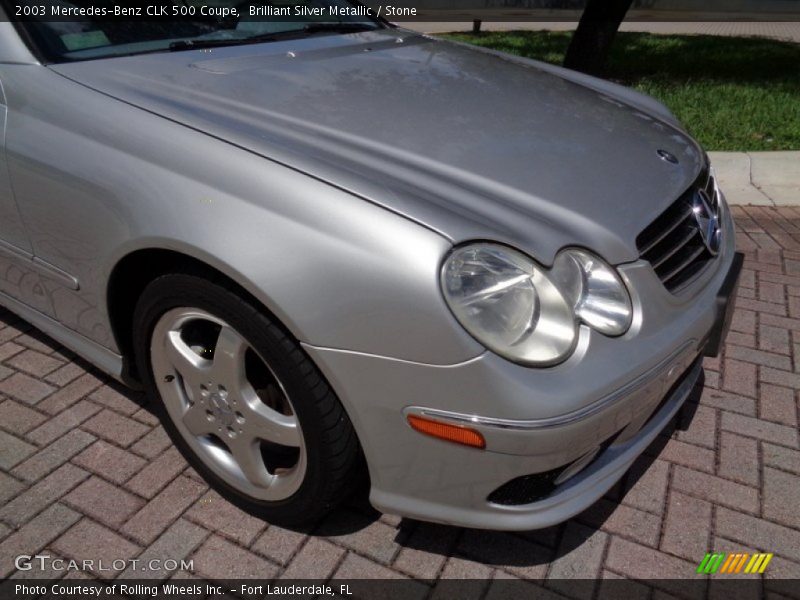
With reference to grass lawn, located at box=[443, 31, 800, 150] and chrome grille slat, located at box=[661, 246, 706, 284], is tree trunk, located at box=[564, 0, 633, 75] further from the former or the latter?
chrome grille slat, located at box=[661, 246, 706, 284]

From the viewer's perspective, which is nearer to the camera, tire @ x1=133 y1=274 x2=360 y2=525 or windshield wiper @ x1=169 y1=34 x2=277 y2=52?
tire @ x1=133 y1=274 x2=360 y2=525

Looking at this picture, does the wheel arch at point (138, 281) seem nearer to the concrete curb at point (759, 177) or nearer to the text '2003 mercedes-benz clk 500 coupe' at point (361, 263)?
the text '2003 mercedes-benz clk 500 coupe' at point (361, 263)

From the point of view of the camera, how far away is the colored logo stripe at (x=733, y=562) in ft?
6.75

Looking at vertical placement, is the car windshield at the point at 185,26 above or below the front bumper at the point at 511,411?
above

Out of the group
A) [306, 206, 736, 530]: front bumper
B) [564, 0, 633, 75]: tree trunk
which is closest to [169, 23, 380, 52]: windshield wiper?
[306, 206, 736, 530]: front bumper

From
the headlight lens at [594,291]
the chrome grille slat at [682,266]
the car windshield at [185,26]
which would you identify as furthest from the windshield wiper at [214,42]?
the chrome grille slat at [682,266]

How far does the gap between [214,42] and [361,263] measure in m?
1.47

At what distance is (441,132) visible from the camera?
6.98 feet

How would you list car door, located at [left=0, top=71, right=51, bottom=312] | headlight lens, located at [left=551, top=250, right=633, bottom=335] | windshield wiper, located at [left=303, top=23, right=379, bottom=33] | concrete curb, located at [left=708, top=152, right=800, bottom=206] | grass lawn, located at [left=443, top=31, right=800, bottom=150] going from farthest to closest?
1. grass lawn, located at [left=443, top=31, right=800, bottom=150]
2. concrete curb, located at [left=708, top=152, right=800, bottom=206]
3. windshield wiper, located at [left=303, top=23, right=379, bottom=33]
4. car door, located at [left=0, top=71, right=51, bottom=312]
5. headlight lens, located at [left=551, top=250, right=633, bottom=335]

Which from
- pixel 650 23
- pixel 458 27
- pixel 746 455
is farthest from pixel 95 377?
pixel 650 23

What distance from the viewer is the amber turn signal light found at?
165 cm

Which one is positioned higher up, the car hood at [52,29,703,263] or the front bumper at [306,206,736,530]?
the car hood at [52,29,703,263]

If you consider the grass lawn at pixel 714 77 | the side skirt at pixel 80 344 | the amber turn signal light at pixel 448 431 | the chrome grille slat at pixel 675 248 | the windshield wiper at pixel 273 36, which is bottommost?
the grass lawn at pixel 714 77

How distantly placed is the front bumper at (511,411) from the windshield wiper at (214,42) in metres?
1.42
